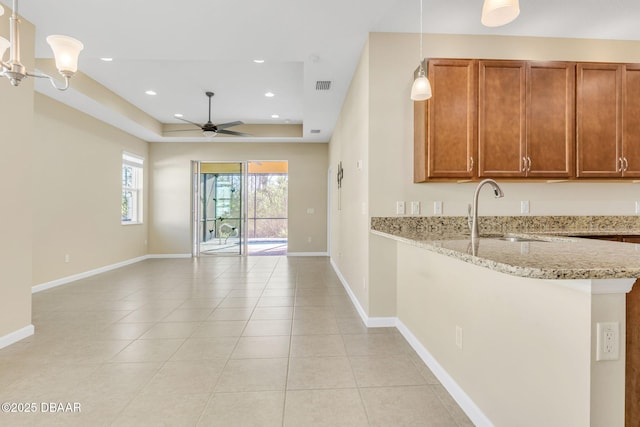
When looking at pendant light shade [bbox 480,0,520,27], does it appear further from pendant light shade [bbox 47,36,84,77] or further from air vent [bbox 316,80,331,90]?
air vent [bbox 316,80,331,90]

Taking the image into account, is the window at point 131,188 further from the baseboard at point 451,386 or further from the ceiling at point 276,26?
the baseboard at point 451,386

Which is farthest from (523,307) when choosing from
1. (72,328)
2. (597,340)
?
(72,328)

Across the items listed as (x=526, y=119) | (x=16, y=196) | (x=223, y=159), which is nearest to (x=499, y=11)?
(x=526, y=119)

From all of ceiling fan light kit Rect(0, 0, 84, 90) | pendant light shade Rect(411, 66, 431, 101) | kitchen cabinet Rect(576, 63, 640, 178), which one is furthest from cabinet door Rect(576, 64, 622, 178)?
ceiling fan light kit Rect(0, 0, 84, 90)

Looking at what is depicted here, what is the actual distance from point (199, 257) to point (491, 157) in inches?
267

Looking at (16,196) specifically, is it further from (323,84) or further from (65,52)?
(323,84)

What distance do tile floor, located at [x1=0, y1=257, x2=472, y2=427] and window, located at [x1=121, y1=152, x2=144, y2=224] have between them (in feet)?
10.5

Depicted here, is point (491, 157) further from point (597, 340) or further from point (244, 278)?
point (244, 278)

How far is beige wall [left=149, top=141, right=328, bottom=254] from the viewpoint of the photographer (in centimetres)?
768

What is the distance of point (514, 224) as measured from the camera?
312 cm

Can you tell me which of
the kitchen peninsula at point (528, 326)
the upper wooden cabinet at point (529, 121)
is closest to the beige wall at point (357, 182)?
the upper wooden cabinet at point (529, 121)

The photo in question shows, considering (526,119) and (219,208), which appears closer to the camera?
(526,119)

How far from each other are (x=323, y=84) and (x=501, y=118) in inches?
89.6

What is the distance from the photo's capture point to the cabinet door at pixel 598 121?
9.61ft
